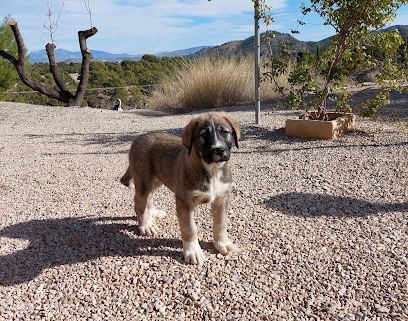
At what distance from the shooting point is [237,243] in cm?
357

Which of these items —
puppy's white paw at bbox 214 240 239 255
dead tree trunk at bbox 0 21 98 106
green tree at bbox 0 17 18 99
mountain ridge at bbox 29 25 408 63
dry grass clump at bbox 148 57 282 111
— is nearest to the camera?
puppy's white paw at bbox 214 240 239 255

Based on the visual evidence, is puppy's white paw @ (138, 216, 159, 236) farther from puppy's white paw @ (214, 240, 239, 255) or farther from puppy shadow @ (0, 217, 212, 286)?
puppy's white paw @ (214, 240, 239, 255)

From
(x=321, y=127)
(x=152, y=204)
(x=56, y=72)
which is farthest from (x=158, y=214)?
(x=56, y=72)

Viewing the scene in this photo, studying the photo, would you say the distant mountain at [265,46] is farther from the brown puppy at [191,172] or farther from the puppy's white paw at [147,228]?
the puppy's white paw at [147,228]

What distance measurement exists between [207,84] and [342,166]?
8083 millimetres

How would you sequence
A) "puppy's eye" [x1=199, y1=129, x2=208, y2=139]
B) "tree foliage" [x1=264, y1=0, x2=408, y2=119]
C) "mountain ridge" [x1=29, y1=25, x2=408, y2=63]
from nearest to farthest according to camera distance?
"puppy's eye" [x1=199, y1=129, x2=208, y2=139], "tree foliage" [x1=264, y1=0, x2=408, y2=119], "mountain ridge" [x1=29, y1=25, x2=408, y2=63]

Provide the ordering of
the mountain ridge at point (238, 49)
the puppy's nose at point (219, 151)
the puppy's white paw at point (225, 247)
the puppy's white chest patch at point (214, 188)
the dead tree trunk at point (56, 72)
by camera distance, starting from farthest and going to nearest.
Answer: the dead tree trunk at point (56, 72) < the mountain ridge at point (238, 49) < the puppy's white paw at point (225, 247) < the puppy's white chest patch at point (214, 188) < the puppy's nose at point (219, 151)

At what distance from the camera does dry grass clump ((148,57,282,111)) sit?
13.0 metres

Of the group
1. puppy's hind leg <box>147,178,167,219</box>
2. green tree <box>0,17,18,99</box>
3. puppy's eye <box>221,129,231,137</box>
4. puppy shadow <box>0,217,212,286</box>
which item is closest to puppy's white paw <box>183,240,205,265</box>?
puppy shadow <box>0,217,212,286</box>

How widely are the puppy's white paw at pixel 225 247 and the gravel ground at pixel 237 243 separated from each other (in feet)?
0.21

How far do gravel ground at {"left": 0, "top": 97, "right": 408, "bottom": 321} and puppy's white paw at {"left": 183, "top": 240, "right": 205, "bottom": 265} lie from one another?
3.5 inches

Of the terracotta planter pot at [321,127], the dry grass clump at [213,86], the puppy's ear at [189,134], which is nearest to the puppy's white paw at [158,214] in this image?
the puppy's ear at [189,134]

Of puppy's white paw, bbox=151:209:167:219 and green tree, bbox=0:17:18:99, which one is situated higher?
green tree, bbox=0:17:18:99

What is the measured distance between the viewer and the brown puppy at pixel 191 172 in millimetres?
2859
